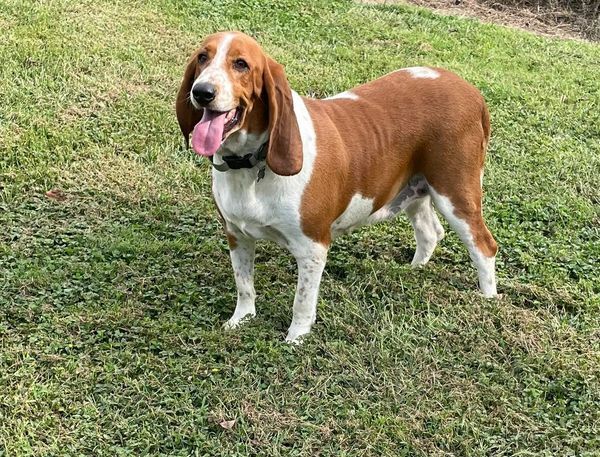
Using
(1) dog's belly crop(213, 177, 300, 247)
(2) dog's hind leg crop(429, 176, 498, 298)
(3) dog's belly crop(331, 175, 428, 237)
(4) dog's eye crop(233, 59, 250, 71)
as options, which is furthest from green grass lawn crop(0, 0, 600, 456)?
(4) dog's eye crop(233, 59, 250, 71)

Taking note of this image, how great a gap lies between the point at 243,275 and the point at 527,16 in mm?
9525

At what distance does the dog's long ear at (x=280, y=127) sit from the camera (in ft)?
12.4

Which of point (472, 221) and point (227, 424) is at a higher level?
point (472, 221)

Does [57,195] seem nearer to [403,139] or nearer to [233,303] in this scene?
[233,303]

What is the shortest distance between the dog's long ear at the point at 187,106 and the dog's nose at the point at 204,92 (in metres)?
0.39

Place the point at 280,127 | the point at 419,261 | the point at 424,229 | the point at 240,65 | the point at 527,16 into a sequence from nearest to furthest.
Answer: the point at 240,65, the point at 280,127, the point at 424,229, the point at 419,261, the point at 527,16

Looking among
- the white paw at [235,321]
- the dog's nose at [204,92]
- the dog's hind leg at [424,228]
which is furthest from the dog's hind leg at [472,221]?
the dog's nose at [204,92]

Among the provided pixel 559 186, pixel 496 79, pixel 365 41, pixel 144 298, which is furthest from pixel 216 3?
pixel 144 298

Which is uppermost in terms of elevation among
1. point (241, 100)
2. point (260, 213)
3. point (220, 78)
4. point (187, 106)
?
point (220, 78)

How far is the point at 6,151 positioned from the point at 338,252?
2816 mm

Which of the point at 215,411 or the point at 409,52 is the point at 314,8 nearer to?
the point at 409,52

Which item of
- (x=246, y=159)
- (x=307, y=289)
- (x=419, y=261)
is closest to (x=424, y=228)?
(x=419, y=261)

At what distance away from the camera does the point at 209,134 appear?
3621mm

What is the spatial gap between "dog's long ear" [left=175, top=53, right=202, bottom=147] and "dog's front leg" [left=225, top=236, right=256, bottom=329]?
28.3 inches
